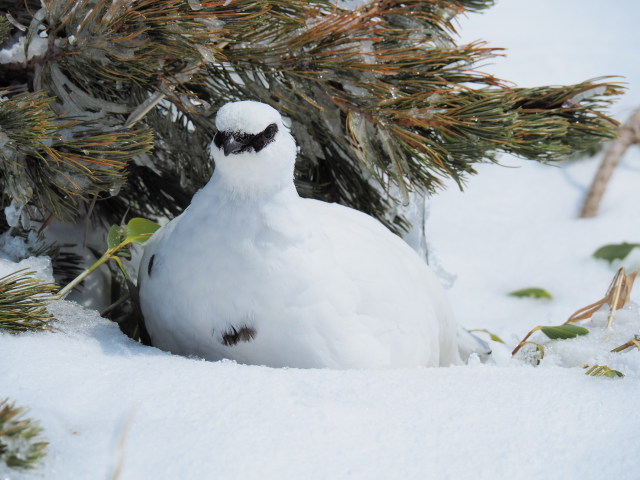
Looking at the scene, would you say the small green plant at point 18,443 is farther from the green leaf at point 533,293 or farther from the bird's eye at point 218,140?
the green leaf at point 533,293

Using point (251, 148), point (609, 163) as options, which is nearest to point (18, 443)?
point (251, 148)

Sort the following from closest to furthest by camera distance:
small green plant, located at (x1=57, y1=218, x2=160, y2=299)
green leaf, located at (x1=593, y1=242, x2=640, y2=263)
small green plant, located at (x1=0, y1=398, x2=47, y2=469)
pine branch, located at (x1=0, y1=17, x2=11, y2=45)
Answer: small green plant, located at (x1=0, y1=398, x2=47, y2=469), pine branch, located at (x1=0, y1=17, x2=11, y2=45), small green plant, located at (x1=57, y1=218, x2=160, y2=299), green leaf, located at (x1=593, y1=242, x2=640, y2=263)

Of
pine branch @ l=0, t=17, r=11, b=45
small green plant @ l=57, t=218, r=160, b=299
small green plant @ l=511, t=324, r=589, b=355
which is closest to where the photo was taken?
pine branch @ l=0, t=17, r=11, b=45

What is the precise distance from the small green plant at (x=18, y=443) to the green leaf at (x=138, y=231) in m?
0.53

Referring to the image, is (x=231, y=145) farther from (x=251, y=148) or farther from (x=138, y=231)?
(x=138, y=231)

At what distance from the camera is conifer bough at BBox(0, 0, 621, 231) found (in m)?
1.07

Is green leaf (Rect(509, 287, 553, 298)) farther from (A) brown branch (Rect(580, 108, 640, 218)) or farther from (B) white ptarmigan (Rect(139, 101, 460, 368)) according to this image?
(B) white ptarmigan (Rect(139, 101, 460, 368))

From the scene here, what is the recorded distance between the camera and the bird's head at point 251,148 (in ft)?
3.08

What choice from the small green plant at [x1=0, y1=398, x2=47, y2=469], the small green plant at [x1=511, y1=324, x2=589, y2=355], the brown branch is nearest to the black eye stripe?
the small green plant at [x1=0, y1=398, x2=47, y2=469]

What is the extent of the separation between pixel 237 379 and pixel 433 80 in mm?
746

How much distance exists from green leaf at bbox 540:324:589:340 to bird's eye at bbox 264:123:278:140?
613 millimetres

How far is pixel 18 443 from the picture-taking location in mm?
631

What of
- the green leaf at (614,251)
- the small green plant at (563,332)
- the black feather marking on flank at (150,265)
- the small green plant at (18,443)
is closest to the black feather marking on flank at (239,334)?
the black feather marking on flank at (150,265)

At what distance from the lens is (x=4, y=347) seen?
88 cm
